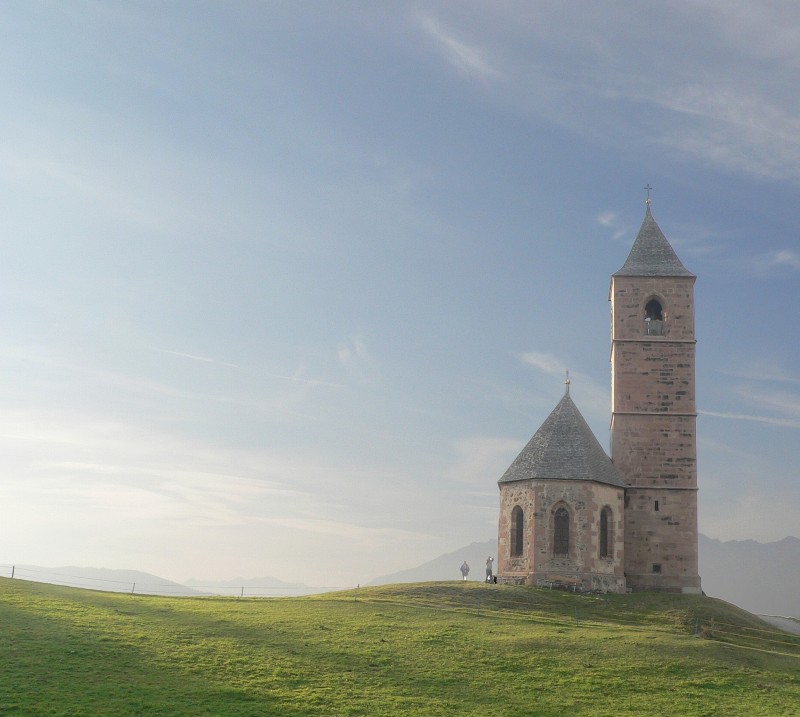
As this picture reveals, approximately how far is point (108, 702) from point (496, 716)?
35.5ft

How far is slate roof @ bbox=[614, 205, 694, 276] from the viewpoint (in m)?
56.6

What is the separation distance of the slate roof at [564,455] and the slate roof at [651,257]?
10.1m

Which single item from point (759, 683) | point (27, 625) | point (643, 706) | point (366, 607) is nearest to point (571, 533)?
point (366, 607)

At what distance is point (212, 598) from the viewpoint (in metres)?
44.4

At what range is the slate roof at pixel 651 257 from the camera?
186 feet

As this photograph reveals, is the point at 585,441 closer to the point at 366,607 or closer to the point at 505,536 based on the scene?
the point at 505,536

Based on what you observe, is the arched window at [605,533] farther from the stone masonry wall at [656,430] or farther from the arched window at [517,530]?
the arched window at [517,530]

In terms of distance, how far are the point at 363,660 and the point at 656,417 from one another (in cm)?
3007

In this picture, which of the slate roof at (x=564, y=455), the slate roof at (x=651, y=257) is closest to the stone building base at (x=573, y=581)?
the slate roof at (x=564, y=455)

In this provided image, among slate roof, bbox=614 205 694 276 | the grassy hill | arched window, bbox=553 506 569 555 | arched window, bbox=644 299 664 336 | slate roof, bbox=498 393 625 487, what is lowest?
the grassy hill

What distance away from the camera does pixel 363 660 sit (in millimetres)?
29922

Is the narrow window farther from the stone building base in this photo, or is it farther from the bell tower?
the bell tower

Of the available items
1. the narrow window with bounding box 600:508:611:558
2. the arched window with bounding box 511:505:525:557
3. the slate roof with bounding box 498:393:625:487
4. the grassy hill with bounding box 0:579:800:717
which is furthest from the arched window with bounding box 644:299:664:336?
the grassy hill with bounding box 0:579:800:717

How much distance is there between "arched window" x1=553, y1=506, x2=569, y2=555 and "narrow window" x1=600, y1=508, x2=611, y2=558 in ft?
7.74
